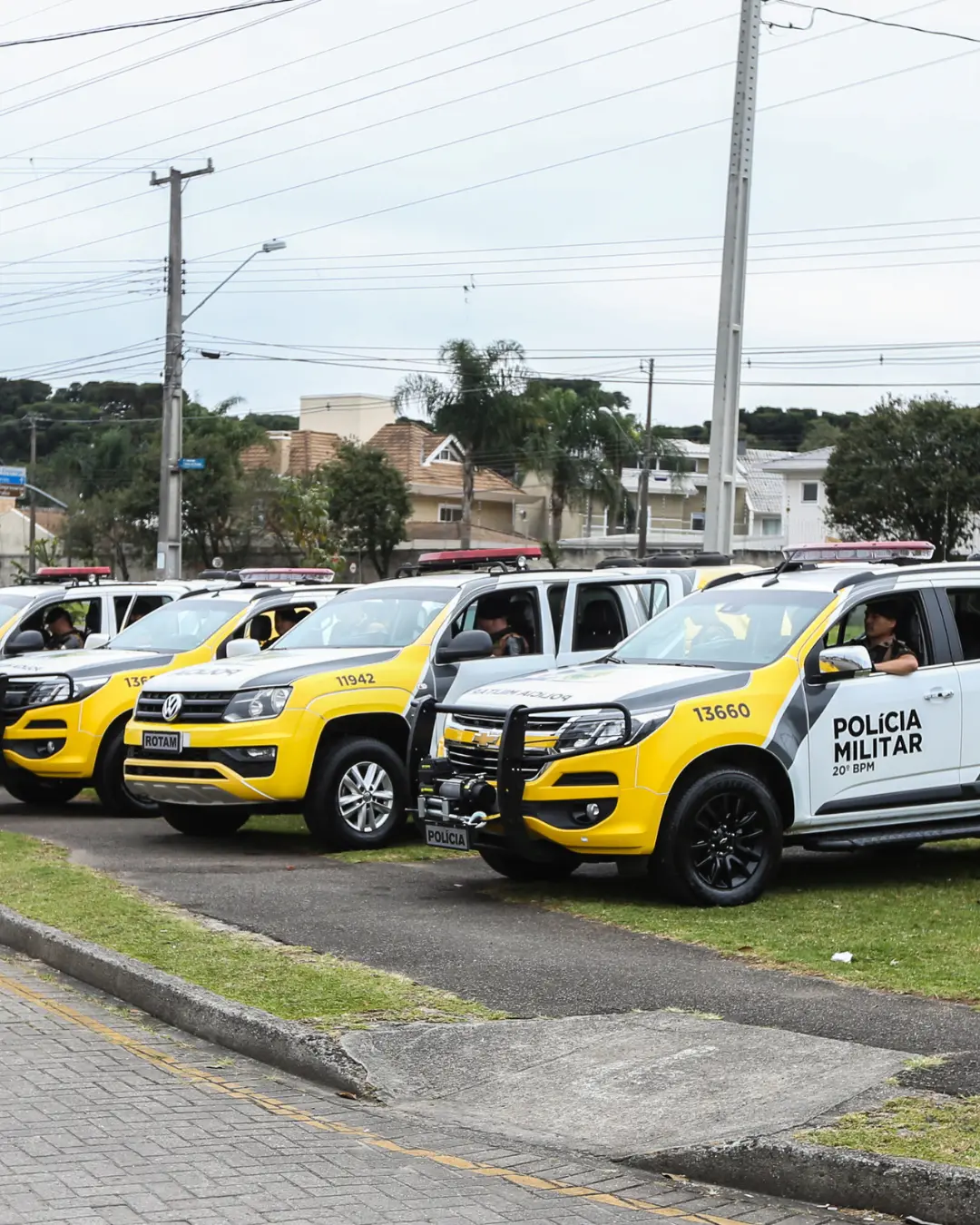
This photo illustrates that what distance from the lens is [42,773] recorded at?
15.3 m

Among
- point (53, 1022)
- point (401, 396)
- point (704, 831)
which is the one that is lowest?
point (53, 1022)

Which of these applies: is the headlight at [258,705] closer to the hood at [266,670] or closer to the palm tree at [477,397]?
the hood at [266,670]

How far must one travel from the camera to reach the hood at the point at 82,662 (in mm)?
15469

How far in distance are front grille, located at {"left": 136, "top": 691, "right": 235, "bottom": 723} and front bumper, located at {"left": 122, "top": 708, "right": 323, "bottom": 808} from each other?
0.07 m

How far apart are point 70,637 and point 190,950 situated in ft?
32.1

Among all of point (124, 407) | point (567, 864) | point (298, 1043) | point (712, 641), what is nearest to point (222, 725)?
point (567, 864)

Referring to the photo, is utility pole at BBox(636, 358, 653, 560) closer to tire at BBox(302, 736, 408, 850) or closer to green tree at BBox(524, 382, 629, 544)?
green tree at BBox(524, 382, 629, 544)

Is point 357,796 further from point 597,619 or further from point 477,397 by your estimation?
point 477,397

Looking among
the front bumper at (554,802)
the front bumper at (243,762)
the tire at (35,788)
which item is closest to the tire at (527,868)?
the front bumper at (554,802)

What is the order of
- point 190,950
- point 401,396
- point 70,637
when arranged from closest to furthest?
point 190,950 < point 70,637 < point 401,396

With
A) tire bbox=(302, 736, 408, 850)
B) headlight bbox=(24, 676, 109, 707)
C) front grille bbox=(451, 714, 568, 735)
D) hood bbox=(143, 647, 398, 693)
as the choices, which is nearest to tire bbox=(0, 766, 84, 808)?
headlight bbox=(24, 676, 109, 707)

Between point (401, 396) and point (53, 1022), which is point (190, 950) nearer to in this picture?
point (53, 1022)

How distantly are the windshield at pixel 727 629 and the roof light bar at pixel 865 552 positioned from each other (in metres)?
1.75

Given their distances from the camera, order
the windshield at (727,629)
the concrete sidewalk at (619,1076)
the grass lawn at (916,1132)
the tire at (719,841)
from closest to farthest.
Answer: the grass lawn at (916,1132) < the concrete sidewalk at (619,1076) < the tire at (719,841) < the windshield at (727,629)
